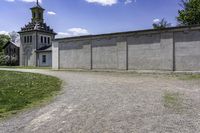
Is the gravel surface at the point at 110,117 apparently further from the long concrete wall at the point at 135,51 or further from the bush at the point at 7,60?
the bush at the point at 7,60

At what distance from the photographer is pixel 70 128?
259 inches

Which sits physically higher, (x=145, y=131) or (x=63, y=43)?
(x=63, y=43)

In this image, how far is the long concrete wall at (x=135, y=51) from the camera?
74.2ft

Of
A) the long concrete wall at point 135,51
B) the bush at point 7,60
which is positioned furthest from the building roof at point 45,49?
the long concrete wall at point 135,51

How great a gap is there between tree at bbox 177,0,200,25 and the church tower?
24.8m

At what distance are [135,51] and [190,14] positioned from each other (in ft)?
70.8

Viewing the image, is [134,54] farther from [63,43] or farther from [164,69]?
[63,43]

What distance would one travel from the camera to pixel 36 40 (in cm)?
5659

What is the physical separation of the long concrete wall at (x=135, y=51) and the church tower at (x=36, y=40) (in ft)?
76.6

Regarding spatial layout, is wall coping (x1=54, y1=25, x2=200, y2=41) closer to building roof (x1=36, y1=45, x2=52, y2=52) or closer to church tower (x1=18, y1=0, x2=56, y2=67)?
building roof (x1=36, y1=45, x2=52, y2=52)

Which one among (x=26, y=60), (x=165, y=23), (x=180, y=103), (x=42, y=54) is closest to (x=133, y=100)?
(x=180, y=103)

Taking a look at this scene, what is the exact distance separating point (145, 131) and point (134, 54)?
65.4 feet

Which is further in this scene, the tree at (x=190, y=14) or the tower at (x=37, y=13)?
the tower at (x=37, y=13)

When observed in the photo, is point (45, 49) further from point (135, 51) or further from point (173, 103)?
point (173, 103)
